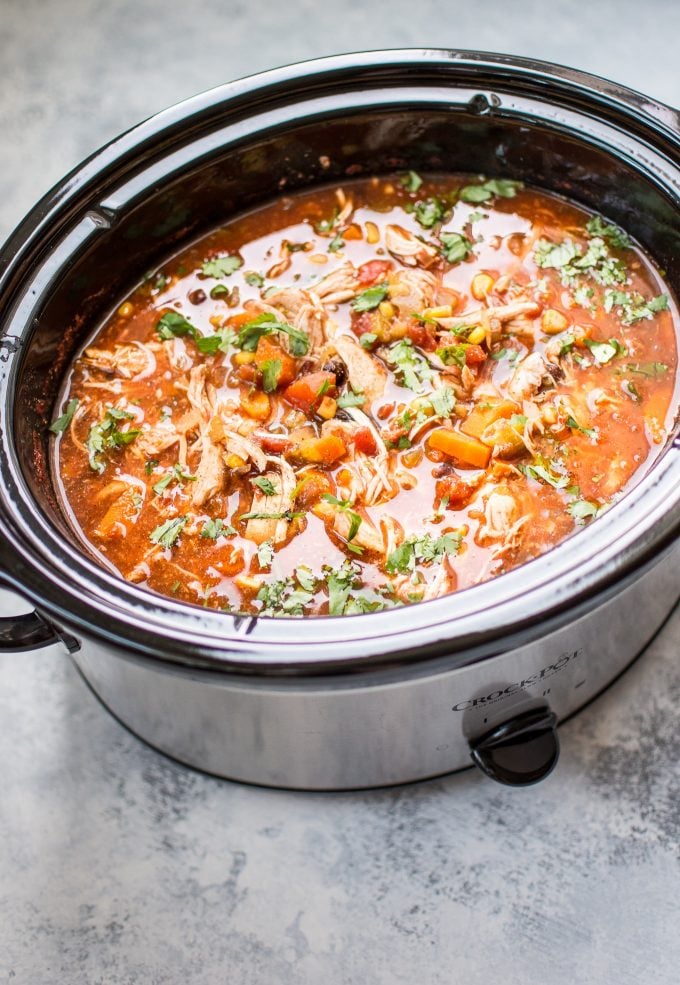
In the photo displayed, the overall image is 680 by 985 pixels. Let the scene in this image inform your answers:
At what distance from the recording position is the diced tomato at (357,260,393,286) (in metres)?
3.03

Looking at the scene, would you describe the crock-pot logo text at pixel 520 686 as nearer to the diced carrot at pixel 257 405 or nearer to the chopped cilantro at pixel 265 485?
the chopped cilantro at pixel 265 485

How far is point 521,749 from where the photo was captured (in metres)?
2.46

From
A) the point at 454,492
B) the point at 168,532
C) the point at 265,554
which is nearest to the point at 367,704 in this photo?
the point at 265,554

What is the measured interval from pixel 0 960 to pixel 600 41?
3.46 meters

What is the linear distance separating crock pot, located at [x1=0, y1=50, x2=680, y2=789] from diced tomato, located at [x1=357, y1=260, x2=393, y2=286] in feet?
1.21

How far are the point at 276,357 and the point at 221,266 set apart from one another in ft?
1.49

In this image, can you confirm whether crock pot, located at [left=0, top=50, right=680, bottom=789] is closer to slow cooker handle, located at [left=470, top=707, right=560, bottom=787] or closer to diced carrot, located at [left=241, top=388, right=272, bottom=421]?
slow cooker handle, located at [left=470, top=707, right=560, bottom=787]

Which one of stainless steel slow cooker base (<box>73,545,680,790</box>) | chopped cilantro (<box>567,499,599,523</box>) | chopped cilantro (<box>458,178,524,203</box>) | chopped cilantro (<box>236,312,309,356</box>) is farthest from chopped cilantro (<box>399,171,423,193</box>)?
stainless steel slow cooker base (<box>73,545,680,790</box>)

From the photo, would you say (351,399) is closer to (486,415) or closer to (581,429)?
(486,415)

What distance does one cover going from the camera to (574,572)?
80.4 inches

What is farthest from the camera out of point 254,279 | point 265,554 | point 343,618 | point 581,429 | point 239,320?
point 254,279

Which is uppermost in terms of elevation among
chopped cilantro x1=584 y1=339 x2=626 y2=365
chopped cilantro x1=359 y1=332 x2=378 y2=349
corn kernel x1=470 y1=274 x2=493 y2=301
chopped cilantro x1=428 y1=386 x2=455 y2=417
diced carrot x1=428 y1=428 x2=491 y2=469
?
corn kernel x1=470 y1=274 x2=493 y2=301

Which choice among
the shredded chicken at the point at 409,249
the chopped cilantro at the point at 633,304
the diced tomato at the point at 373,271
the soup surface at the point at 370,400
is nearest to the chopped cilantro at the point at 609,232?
the soup surface at the point at 370,400

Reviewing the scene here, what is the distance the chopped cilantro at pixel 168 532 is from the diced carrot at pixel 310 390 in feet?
1.38
